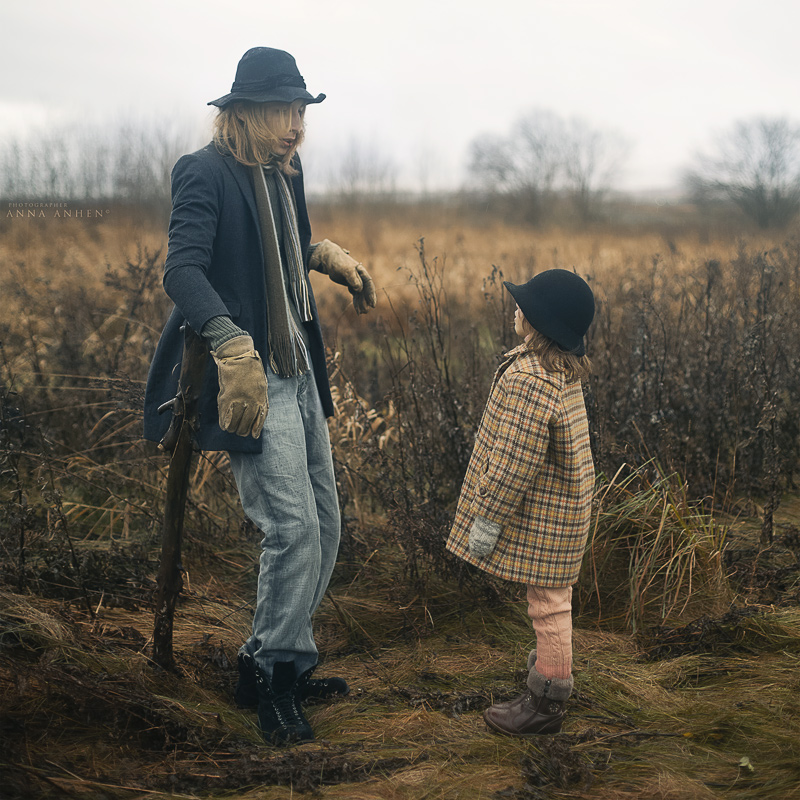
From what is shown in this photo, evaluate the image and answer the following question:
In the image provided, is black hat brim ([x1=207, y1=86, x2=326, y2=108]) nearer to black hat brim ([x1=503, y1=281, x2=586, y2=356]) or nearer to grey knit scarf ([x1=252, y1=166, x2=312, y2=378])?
grey knit scarf ([x1=252, y1=166, x2=312, y2=378])

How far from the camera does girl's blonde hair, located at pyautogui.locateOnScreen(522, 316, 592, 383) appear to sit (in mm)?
2262

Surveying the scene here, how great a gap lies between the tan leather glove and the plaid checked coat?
0.69m

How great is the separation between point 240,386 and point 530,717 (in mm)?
1297

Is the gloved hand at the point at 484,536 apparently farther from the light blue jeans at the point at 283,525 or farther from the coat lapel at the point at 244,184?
the coat lapel at the point at 244,184

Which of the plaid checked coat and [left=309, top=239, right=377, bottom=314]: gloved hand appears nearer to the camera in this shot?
the plaid checked coat

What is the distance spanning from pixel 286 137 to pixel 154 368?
2.81ft

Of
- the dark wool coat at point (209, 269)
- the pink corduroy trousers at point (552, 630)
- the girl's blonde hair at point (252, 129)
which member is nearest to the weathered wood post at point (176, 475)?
the dark wool coat at point (209, 269)

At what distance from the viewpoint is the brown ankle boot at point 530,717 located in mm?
2270

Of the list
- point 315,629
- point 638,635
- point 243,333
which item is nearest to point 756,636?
point 638,635

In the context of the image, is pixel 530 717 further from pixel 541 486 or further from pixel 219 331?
pixel 219 331

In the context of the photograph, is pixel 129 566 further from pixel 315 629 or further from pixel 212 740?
pixel 212 740

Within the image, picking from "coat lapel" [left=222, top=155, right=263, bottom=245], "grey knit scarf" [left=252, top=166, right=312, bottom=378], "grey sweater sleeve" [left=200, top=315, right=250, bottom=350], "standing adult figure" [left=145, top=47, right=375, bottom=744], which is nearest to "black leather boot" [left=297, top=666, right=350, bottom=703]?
"standing adult figure" [left=145, top=47, right=375, bottom=744]

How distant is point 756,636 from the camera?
112 inches

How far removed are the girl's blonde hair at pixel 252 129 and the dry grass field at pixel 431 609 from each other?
1.26 meters
